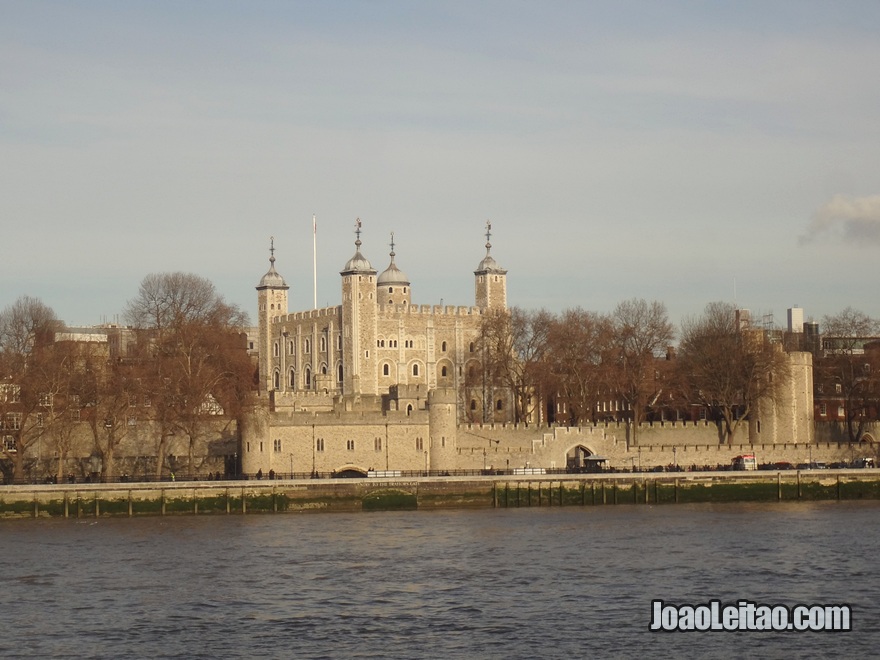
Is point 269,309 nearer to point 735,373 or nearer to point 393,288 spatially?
A: point 393,288

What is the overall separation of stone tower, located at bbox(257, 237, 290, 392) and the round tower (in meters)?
7.70

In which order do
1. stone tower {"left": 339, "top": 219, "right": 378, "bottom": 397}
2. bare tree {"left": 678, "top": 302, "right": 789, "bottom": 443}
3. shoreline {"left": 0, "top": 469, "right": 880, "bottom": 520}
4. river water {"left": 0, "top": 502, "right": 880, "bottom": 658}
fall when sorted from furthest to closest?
stone tower {"left": 339, "top": 219, "right": 378, "bottom": 397}, bare tree {"left": 678, "top": 302, "right": 789, "bottom": 443}, shoreline {"left": 0, "top": 469, "right": 880, "bottom": 520}, river water {"left": 0, "top": 502, "right": 880, "bottom": 658}

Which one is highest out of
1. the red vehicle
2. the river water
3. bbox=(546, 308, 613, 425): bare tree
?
bbox=(546, 308, 613, 425): bare tree

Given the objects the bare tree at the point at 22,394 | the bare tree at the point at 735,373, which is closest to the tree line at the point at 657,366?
the bare tree at the point at 735,373

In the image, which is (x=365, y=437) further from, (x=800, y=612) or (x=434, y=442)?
(x=800, y=612)

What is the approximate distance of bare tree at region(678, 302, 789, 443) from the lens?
87.9 meters

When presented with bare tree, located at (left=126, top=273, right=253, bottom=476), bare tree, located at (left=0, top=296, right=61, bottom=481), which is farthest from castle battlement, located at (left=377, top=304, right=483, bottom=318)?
bare tree, located at (left=0, top=296, right=61, bottom=481)

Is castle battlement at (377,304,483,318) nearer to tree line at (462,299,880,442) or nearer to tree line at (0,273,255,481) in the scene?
tree line at (462,299,880,442)

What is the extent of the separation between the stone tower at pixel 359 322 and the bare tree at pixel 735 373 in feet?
75.0

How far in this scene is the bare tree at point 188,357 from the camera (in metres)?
77.4

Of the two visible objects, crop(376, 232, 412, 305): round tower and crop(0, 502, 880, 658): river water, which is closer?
crop(0, 502, 880, 658): river water

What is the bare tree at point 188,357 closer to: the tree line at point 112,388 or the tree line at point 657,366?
the tree line at point 112,388

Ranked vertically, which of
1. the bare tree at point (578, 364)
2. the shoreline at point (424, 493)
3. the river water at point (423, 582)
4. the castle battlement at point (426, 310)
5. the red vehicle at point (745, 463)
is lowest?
the river water at point (423, 582)

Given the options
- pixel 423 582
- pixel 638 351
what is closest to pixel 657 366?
pixel 638 351
